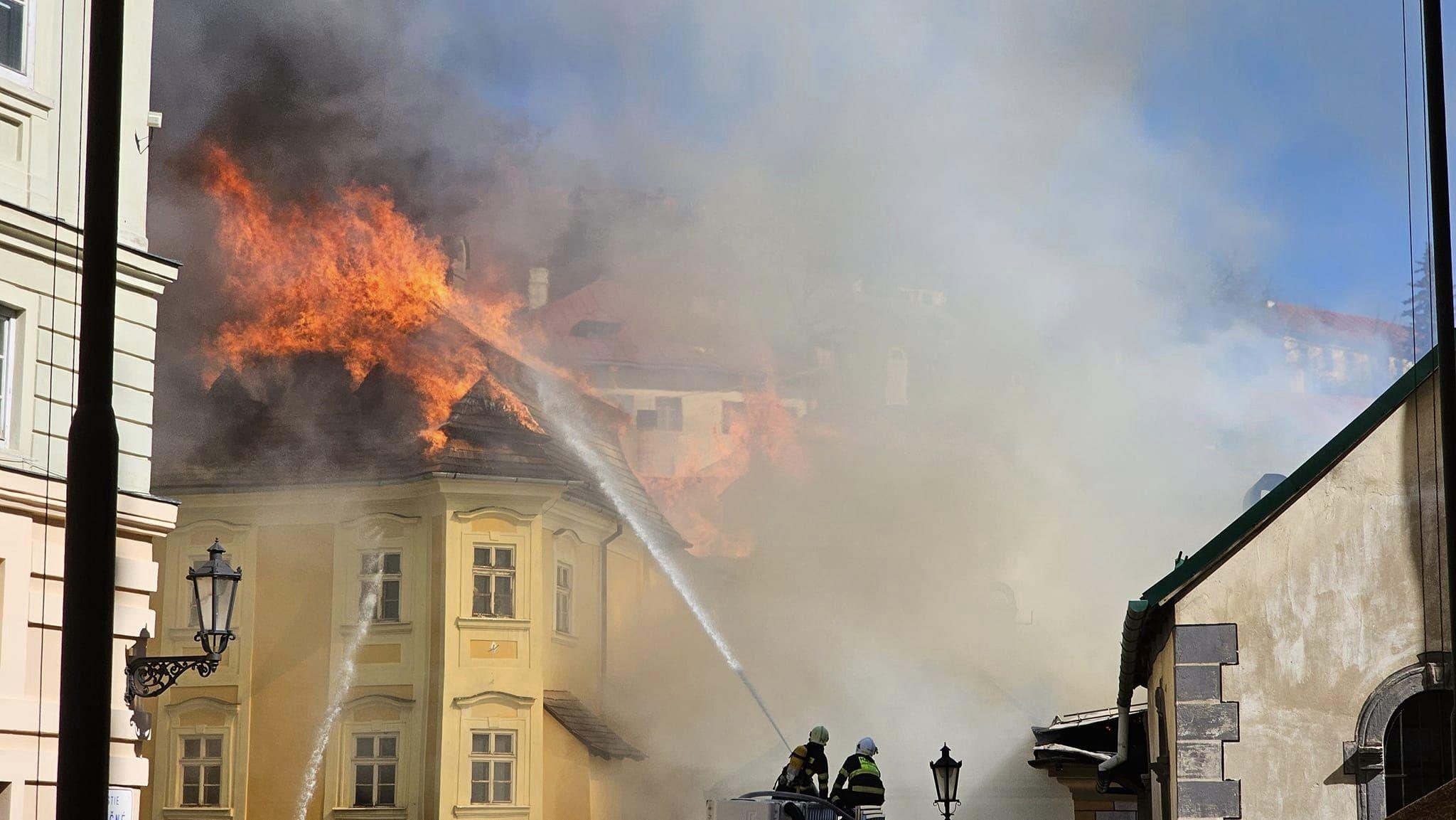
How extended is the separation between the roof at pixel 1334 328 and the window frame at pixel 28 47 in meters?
43.9

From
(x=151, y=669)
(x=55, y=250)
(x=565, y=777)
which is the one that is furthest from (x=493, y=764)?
(x=55, y=250)

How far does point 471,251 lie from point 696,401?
8.09 metres

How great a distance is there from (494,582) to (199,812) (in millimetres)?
5646

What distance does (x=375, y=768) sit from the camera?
2509 cm

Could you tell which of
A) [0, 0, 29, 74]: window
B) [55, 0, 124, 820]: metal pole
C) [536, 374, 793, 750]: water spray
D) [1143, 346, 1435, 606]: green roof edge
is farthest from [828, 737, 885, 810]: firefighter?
[536, 374, 793, 750]: water spray

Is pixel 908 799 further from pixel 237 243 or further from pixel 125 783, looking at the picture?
pixel 125 783

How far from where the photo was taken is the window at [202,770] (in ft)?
82.3

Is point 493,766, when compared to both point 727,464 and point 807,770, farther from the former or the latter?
point 727,464

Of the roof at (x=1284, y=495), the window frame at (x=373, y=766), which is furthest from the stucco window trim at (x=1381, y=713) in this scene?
the window frame at (x=373, y=766)

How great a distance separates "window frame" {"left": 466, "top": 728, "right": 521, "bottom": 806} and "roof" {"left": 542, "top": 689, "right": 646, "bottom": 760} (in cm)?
80

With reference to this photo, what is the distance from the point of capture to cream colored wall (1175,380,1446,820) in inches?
480

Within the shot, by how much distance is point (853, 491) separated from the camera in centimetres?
3375

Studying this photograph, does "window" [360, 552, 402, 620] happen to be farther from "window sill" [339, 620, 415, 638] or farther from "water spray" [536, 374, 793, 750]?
"water spray" [536, 374, 793, 750]

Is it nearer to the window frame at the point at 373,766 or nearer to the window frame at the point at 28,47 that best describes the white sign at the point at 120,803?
the window frame at the point at 28,47
